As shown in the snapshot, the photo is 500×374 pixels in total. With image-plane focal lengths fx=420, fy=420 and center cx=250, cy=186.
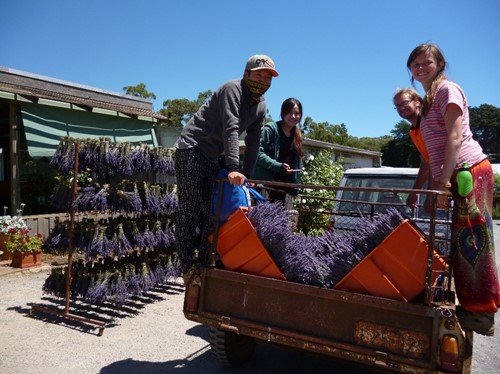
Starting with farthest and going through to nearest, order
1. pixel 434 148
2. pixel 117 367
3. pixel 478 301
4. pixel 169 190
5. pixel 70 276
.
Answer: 1. pixel 169 190
2. pixel 70 276
3. pixel 117 367
4. pixel 434 148
5. pixel 478 301

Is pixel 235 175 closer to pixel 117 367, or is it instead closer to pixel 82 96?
pixel 117 367

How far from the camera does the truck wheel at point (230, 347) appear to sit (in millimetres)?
3283

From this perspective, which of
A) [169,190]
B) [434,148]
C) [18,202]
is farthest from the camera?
[18,202]

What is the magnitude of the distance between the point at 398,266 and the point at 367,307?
30 cm

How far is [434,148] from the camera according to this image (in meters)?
2.72

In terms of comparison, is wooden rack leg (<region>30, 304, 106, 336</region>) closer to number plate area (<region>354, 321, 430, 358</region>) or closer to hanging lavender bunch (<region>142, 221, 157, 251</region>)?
hanging lavender bunch (<region>142, 221, 157, 251</region>)

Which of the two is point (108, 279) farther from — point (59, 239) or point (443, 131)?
point (443, 131)

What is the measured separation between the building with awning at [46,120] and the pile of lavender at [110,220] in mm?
3018

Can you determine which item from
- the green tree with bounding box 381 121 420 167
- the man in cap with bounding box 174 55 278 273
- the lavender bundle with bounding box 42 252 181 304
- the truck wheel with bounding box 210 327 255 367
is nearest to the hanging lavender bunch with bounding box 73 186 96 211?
the lavender bundle with bounding box 42 252 181 304

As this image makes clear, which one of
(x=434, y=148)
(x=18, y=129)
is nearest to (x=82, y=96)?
(x=18, y=129)

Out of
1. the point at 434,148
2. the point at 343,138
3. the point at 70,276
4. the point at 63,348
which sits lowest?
the point at 63,348

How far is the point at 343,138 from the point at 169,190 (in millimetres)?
36199

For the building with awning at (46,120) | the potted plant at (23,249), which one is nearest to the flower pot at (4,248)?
the potted plant at (23,249)

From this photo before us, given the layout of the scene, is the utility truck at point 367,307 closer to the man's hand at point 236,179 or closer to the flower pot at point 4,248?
the man's hand at point 236,179
